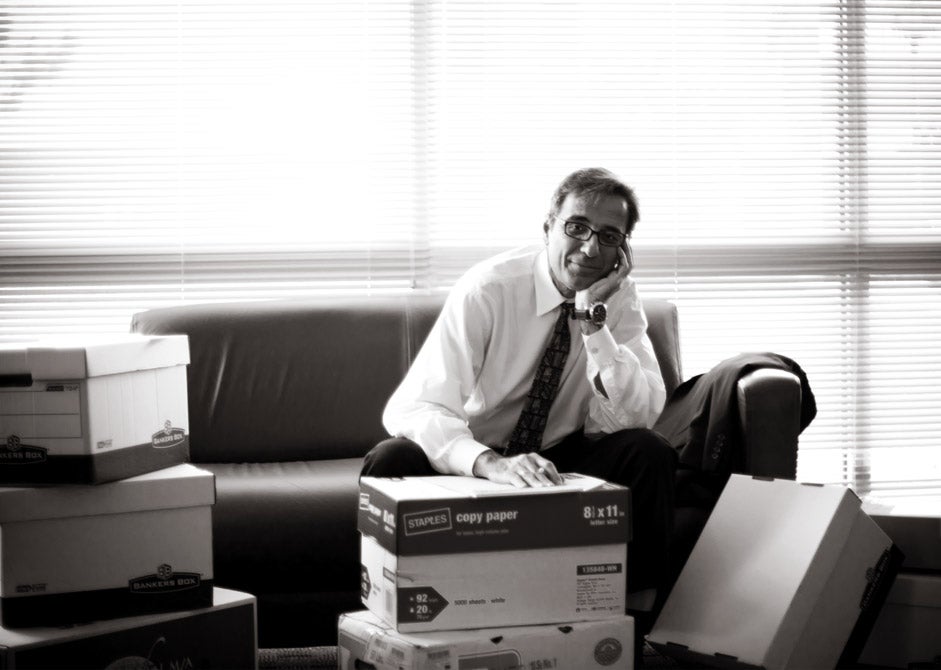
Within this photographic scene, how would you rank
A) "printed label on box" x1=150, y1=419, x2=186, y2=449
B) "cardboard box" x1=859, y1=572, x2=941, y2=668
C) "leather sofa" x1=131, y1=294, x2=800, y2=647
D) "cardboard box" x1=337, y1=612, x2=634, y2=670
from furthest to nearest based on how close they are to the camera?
"leather sofa" x1=131, y1=294, x2=800, y2=647, "cardboard box" x1=859, y1=572, x2=941, y2=668, "printed label on box" x1=150, y1=419, x2=186, y2=449, "cardboard box" x1=337, y1=612, x2=634, y2=670

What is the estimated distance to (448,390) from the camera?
2414mm

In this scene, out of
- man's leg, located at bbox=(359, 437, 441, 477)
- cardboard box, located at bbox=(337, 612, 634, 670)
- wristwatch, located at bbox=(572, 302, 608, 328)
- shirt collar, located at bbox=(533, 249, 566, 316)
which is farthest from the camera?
shirt collar, located at bbox=(533, 249, 566, 316)

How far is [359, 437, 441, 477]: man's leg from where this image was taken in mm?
2281

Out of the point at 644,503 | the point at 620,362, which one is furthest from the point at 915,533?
the point at 620,362

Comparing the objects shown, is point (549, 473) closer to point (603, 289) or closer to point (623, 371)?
point (623, 371)

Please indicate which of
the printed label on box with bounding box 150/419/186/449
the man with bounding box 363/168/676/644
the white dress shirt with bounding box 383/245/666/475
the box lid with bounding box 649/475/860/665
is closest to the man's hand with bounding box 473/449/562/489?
the man with bounding box 363/168/676/644

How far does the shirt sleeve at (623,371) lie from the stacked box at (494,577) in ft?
1.59

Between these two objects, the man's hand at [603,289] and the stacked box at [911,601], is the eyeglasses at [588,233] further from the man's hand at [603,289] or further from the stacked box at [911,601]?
the stacked box at [911,601]

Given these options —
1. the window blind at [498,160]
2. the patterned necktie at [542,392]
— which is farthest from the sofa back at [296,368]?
the patterned necktie at [542,392]

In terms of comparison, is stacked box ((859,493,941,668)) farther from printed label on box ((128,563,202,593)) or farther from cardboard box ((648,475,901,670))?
printed label on box ((128,563,202,593))

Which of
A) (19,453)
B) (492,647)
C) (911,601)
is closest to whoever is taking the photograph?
(492,647)

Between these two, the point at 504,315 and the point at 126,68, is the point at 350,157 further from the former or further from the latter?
the point at 504,315

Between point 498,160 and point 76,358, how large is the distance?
1803 mm

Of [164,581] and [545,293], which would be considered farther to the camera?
[545,293]
